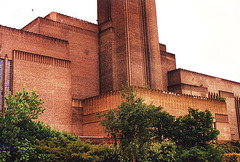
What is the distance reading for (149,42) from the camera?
46812 millimetres

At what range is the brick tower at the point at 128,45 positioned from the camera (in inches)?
1726

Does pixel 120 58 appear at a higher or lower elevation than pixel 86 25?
lower

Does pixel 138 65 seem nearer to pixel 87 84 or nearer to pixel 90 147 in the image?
pixel 87 84

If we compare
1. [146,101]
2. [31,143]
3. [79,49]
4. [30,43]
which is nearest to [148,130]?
[31,143]

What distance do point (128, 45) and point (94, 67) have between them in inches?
233

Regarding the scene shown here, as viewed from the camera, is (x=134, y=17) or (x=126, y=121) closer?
(x=126, y=121)

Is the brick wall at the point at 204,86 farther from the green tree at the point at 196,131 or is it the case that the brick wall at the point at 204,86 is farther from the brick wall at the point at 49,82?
the green tree at the point at 196,131

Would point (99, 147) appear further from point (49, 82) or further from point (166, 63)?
point (166, 63)

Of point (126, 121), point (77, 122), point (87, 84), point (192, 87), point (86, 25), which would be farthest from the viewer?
point (192, 87)

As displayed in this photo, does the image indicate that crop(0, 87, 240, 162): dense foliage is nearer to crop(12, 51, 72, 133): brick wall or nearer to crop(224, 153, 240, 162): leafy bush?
crop(224, 153, 240, 162): leafy bush

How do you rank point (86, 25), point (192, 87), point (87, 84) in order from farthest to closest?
1. point (192, 87)
2. point (86, 25)
3. point (87, 84)

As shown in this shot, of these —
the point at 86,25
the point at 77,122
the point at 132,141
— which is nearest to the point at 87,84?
the point at 77,122

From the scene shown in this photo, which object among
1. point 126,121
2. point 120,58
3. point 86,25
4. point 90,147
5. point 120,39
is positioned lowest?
point 90,147

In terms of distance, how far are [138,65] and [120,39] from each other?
4408 millimetres
